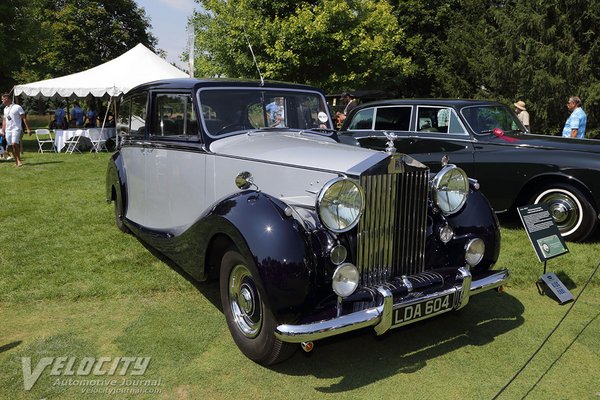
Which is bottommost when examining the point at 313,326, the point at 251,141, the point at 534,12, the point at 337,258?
the point at 313,326

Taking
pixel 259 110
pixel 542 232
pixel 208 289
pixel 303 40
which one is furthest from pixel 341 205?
pixel 303 40

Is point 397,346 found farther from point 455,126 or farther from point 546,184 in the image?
point 455,126

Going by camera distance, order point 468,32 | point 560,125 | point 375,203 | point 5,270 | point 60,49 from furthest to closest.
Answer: point 60,49, point 468,32, point 560,125, point 5,270, point 375,203

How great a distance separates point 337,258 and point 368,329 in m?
0.53

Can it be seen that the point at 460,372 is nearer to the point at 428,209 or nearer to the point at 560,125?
→ the point at 428,209

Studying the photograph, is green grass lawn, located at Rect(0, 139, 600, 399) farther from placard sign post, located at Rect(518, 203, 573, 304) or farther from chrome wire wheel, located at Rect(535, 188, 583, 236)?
chrome wire wheel, located at Rect(535, 188, 583, 236)

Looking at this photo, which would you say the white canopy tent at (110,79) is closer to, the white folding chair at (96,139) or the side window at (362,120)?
the white folding chair at (96,139)

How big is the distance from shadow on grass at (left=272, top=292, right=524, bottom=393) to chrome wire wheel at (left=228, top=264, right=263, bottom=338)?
0.32m

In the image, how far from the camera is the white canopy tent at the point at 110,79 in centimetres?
1509

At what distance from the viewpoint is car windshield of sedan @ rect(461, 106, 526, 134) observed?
666cm

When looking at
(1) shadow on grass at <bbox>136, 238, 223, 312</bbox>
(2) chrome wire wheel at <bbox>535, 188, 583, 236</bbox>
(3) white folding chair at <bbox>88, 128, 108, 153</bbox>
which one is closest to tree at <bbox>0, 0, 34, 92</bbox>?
(3) white folding chair at <bbox>88, 128, 108, 153</bbox>

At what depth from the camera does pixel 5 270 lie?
15.4 ft

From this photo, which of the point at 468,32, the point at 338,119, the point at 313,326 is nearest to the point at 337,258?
the point at 313,326

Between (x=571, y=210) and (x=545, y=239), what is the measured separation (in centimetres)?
199
